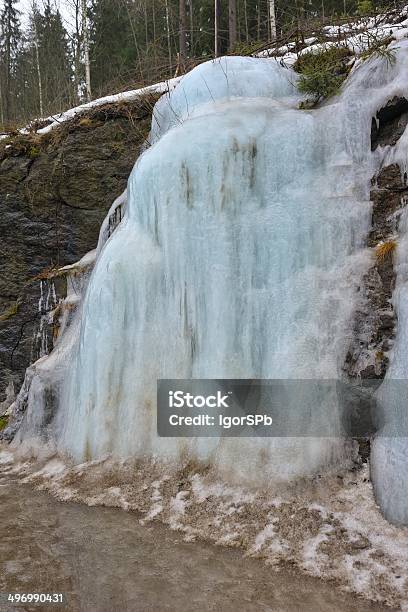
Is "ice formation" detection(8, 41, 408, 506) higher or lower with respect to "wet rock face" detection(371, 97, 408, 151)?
lower

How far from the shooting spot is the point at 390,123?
4023mm

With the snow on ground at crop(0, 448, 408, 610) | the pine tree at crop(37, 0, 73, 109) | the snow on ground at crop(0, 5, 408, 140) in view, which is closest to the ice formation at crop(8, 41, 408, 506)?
the snow on ground at crop(0, 448, 408, 610)

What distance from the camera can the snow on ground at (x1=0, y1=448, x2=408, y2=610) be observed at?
2.56 meters

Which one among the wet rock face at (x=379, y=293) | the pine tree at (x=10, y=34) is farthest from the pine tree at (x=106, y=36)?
the wet rock face at (x=379, y=293)

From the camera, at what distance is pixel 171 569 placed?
265 centimetres

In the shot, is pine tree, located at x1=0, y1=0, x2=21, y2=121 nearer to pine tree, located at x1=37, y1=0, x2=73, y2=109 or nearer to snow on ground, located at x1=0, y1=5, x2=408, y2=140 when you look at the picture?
pine tree, located at x1=37, y1=0, x2=73, y2=109

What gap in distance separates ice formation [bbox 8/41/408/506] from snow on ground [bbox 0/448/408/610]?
0.16 metres

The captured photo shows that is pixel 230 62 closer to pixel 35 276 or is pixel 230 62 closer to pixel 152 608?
pixel 35 276

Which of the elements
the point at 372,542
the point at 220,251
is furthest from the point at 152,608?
the point at 220,251

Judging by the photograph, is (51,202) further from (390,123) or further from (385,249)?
(385,249)

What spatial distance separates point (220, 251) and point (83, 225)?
372 centimetres

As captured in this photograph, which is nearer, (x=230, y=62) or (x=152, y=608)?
(x=152, y=608)

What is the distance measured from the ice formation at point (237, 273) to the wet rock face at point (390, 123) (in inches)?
2.6

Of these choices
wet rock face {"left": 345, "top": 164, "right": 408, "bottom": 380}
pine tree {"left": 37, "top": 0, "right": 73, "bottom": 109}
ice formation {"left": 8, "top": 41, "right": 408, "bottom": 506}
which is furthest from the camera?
pine tree {"left": 37, "top": 0, "right": 73, "bottom": 109}
